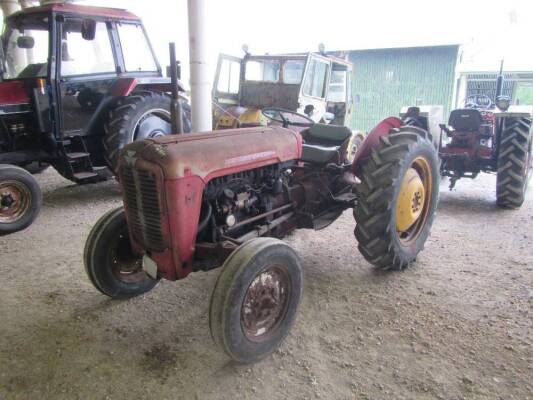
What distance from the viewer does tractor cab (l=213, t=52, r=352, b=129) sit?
6.58 m

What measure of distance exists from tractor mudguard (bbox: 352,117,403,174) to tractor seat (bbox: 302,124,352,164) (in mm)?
204

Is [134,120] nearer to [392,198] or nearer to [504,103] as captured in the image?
[392,198]

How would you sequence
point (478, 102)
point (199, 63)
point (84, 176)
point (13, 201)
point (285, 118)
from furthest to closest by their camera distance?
point (478, 102), point (199, 63), point (84, 176), point (13, 201), point (285, 118)

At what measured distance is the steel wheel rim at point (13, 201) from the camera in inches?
158

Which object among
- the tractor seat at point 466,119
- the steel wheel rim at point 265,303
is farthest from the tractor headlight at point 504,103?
the steel wheel rim at point 265,303

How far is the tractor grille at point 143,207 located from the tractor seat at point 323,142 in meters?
1.45

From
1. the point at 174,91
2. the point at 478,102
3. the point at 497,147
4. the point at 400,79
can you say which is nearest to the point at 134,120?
the point at 174,91

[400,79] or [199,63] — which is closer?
[199,63]

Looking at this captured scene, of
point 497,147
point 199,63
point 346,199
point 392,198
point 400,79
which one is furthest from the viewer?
point 400,79

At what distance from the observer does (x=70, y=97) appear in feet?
15.8

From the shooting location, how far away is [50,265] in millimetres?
3336

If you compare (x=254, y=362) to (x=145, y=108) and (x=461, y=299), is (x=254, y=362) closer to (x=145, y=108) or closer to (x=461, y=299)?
(x=461, y=299)

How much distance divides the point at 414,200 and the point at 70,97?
3.96 metres

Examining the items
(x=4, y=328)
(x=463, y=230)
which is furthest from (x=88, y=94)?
(x=463, y=230)
